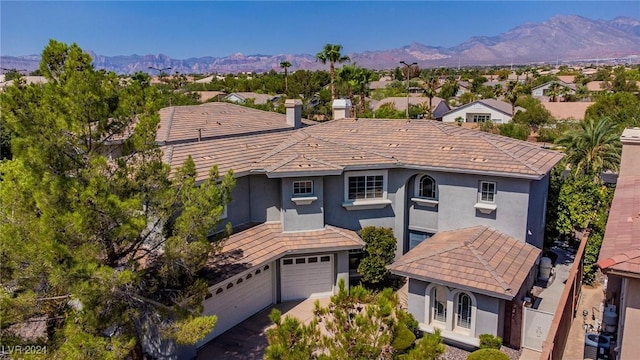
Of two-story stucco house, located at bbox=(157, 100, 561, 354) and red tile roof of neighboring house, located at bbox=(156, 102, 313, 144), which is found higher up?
A: red tile roof of neighboring house, located at bbox=(156, 102, 313, 144)

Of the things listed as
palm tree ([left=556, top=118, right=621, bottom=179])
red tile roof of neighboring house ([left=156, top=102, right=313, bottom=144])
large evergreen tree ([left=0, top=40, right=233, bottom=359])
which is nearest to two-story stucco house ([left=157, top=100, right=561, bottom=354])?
large evergreen tree ([left=0, top=40, right=233, bottom=359])

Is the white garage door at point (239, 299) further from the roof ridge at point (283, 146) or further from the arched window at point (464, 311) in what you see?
the arched window at point (464, 311)

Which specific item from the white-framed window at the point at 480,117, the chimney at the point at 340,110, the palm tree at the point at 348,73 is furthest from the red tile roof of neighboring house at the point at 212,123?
the white-framed window at the point at 480,117

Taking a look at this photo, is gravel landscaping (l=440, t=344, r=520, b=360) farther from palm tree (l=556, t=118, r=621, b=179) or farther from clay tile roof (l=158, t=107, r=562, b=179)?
palm tree (l=556, t=118, r=621, b=179)

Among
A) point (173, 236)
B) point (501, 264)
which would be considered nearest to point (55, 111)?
point (173, 236)

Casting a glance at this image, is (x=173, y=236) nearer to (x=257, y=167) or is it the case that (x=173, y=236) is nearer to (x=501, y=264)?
(x=257, y=167)

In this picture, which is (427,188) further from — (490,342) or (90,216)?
(90,216)
